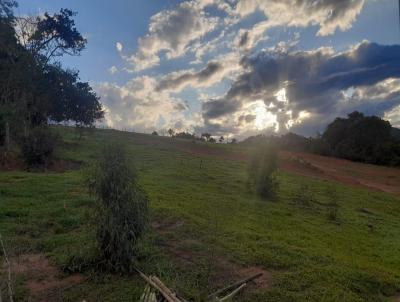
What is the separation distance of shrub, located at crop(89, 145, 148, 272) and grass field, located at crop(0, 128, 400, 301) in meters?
0.43

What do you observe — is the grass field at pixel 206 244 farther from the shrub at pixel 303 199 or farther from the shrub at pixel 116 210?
the shrub at pixel 116 210

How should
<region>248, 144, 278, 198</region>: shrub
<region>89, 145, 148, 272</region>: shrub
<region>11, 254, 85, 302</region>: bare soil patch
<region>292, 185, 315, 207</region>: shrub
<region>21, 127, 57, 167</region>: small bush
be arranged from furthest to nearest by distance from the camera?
<region>21, 127, 57, 167</region>: small bush, <region>248, 144, 278, 198</region>: shrub, <region>292, 185, 315, 207</region>: shrub, <region>89, 145, 148, 272</region>: shrub, <region>11, 254, 85, 302</region>: bare soil patch

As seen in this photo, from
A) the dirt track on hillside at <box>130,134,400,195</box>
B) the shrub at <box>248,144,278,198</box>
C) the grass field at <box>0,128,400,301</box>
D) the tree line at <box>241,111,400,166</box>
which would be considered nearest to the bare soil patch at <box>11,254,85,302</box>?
the grass field at <box>0,128,400,301</box>

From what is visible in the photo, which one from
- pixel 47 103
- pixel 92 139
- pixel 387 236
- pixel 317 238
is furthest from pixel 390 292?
pixel 92 139

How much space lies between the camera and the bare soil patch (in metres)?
7.63

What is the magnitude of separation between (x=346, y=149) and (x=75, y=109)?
35.4m

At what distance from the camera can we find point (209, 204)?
15859mm

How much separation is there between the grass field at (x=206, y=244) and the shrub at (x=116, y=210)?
1.41 feet

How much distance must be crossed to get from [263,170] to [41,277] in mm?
13872

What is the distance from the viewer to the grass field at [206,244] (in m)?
8.22

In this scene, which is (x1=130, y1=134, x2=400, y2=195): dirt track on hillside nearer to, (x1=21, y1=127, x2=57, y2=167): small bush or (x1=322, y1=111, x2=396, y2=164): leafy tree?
(x1=322, y1=111, x2=396, y2=164): leafy tree

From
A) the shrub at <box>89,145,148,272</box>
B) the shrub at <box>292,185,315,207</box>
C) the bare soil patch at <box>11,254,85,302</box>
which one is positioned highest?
the shrub at <box>89,145,148,272</box>

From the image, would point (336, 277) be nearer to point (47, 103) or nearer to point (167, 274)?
point (167, 274)

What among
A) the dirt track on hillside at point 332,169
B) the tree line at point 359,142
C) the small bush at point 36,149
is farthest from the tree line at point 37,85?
the tree line at point 359,142
